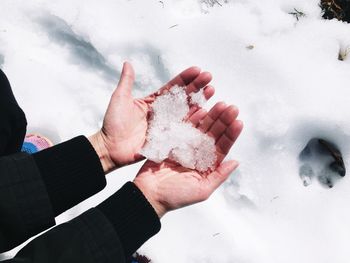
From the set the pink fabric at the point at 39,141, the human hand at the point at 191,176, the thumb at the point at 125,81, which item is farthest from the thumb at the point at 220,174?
the pink fabric at the point at 39,141

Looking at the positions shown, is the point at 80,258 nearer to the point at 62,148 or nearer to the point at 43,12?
the point at 62,148

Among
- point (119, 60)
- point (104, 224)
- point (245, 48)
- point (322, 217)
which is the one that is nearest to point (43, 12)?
point (119, 60)

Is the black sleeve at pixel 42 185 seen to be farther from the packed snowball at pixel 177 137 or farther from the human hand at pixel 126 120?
the packed snowball at pixel 177 137

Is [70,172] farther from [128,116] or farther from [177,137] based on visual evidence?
[177,137]

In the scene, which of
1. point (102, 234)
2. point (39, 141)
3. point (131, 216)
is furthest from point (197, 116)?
point (39, 141)

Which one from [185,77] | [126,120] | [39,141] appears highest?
[185,77]

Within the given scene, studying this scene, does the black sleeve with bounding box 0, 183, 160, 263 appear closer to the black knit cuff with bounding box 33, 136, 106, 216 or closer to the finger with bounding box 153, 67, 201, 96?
the black knit cuff with bounding box 33, 136, 106, 216

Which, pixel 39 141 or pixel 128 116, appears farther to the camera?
pixel 39 141
